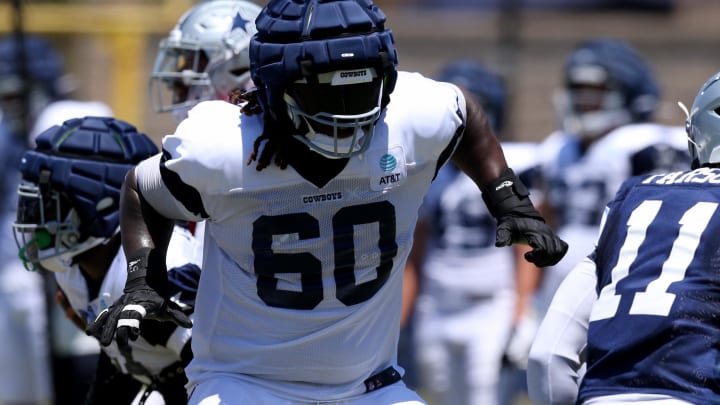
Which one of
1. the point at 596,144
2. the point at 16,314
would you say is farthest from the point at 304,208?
the point at 16,314

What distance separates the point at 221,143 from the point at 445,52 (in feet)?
24.0

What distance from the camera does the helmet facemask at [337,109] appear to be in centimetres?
298

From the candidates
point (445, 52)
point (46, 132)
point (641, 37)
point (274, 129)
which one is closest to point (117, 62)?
point (445, 52)

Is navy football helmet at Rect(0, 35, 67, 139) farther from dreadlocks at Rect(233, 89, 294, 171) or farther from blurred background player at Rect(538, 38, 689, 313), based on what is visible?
dreadlocks at Rect(233, 89, 294, 171)

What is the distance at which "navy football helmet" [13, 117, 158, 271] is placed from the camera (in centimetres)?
366

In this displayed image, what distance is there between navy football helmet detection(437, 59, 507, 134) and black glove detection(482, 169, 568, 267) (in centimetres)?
356

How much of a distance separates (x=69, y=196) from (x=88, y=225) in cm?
10

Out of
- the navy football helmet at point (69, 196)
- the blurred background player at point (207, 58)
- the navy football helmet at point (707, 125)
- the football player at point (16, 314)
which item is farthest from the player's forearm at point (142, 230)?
the football player at point (16, 314)

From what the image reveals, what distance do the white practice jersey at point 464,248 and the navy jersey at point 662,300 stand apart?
3.26 meters

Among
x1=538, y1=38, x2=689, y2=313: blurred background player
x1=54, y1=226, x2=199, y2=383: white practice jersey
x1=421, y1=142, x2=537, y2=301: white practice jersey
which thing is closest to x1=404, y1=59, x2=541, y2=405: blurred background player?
x1=421, y1=142, x2=537, y2=301: white practice jersey

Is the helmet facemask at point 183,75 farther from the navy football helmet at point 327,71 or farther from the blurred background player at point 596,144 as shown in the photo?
the blurred background player at point 596,144

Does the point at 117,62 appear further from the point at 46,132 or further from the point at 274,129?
the point at 274,129

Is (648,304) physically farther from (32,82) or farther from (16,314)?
(32,82)

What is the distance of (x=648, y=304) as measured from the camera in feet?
9.80
